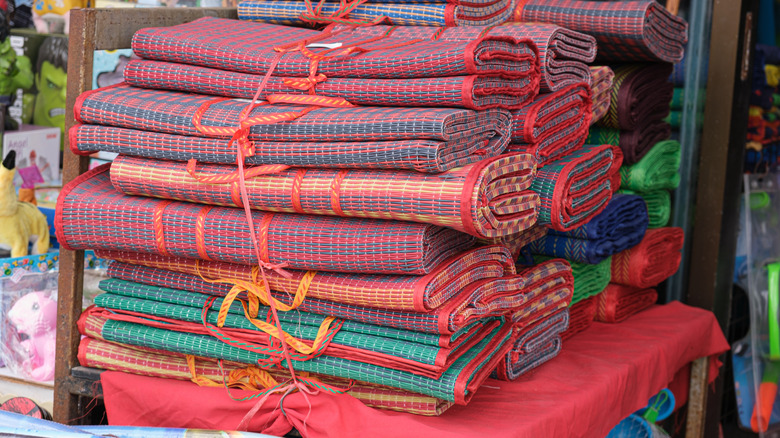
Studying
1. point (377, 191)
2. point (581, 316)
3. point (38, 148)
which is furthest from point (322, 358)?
point (38, 148)

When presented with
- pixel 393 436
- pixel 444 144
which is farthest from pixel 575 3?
pixel 393 436

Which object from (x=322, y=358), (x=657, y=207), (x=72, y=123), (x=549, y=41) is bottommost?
(x=322, y=358)

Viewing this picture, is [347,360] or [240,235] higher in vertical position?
[240,235]

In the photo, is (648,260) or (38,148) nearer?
(648,260)

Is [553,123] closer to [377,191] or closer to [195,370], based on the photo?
[377,191]

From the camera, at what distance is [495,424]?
1.90 m

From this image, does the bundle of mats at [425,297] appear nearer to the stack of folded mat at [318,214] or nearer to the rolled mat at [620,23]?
the stack of folded mat at [318,214]

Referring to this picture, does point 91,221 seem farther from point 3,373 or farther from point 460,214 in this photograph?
point 460,214

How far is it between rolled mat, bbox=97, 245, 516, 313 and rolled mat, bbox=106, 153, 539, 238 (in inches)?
5.2

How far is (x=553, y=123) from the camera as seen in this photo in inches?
87.7

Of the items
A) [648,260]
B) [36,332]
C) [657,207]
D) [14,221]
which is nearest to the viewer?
[36,332]

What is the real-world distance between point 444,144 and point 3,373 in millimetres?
1561

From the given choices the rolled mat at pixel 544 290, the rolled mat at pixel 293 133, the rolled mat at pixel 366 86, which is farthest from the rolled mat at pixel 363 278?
the rolled mat at pixel 366 86

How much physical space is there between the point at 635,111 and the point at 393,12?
0.87m
